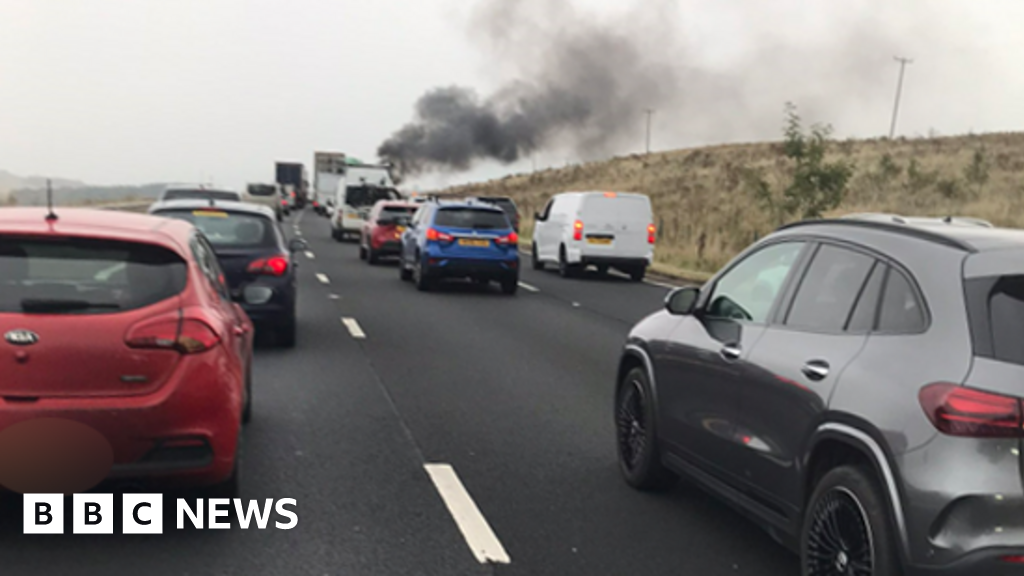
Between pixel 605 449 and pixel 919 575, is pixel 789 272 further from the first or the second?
pixel 605 449

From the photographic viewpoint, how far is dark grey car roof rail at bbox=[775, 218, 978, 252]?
4.32 meters

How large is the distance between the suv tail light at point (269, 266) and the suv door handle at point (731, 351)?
770cm

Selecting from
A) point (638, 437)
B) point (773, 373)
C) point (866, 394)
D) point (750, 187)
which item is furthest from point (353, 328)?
point (750, 187)

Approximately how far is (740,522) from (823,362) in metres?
1.80

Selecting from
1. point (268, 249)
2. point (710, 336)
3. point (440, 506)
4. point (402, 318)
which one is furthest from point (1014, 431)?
point (402, 318)

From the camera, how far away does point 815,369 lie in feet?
15.1

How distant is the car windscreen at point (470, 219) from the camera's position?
20.4 meters

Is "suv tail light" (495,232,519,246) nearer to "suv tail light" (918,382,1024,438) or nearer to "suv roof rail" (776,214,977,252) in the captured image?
"suv roof rail" (776,214,977,252)

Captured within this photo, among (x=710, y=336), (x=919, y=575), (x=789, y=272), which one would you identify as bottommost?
(x=919, y=575)

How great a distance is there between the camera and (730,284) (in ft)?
19.5

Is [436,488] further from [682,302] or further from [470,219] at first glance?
[470,219]

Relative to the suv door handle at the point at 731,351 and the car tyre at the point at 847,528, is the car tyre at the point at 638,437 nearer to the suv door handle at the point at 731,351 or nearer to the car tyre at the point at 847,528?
the suv door handle at the point at 731,351

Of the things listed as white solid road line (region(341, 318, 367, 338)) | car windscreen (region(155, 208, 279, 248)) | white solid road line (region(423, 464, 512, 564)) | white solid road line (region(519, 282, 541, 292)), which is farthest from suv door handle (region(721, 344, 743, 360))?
white solid road line (region(519, 282, 541, 292))

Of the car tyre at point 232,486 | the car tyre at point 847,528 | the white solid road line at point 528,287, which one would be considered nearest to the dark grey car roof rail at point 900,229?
the car tyre at point 847,528
